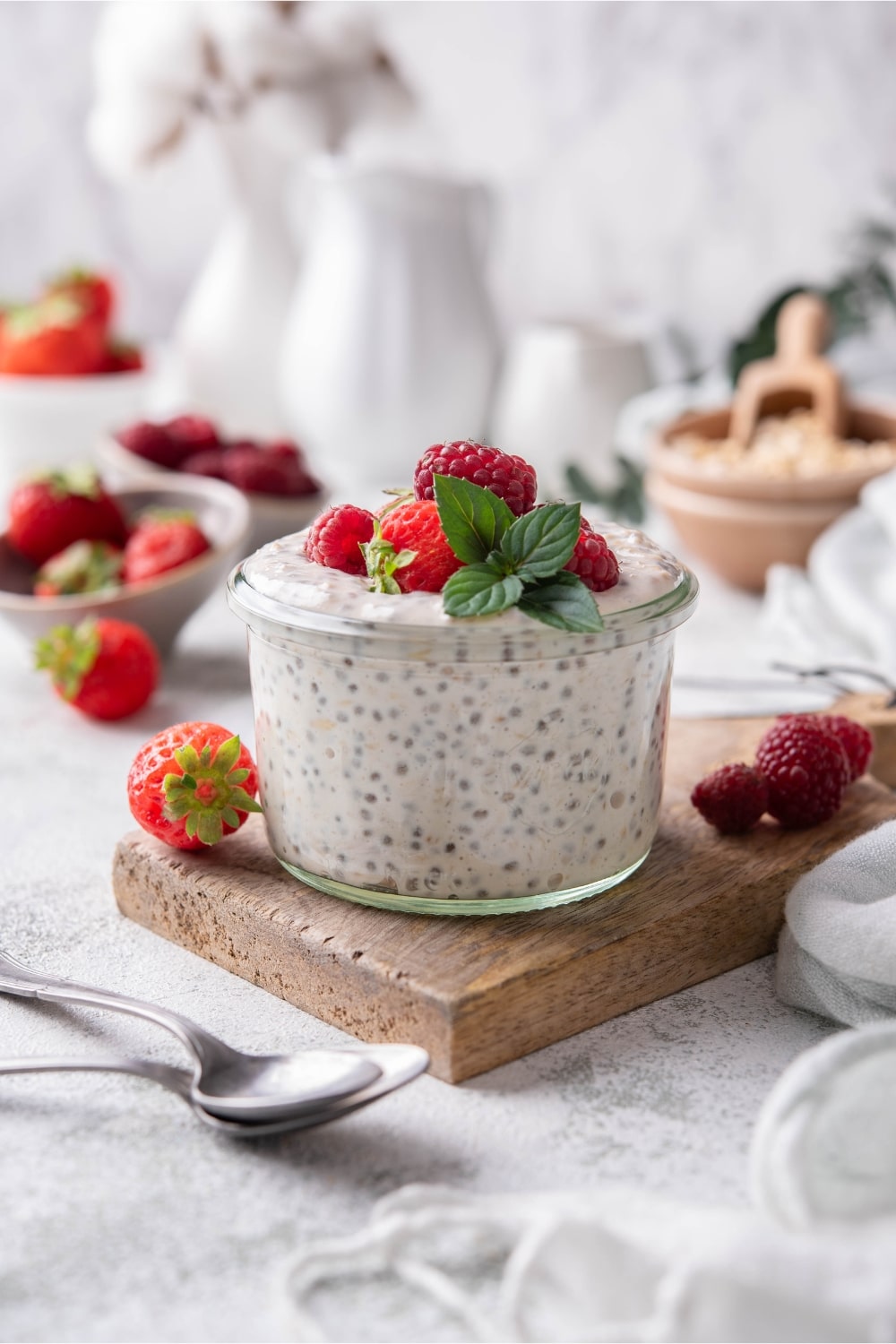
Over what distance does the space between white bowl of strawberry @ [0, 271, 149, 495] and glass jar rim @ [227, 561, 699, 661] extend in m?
1.40

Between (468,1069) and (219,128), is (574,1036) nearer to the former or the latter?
(468,1069)

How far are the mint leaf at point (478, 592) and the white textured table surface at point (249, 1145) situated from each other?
0.28 m

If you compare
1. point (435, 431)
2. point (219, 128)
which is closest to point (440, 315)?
point (435, 431)

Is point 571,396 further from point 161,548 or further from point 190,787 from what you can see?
point 190,787

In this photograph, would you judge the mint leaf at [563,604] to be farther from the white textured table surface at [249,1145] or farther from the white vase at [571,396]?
the white vase at [571,396]

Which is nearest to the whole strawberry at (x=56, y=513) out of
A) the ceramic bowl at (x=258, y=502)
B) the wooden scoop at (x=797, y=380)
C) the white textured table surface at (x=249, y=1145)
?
the ceramic bowl at (x=258, y=502)

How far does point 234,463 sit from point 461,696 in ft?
3.25

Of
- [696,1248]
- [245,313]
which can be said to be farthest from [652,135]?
[696,1248]

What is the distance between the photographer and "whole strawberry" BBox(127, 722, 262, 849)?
101 cm

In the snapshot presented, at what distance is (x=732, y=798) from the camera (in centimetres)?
106

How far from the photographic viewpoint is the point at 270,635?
94cm

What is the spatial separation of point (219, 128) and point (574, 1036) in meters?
1.80

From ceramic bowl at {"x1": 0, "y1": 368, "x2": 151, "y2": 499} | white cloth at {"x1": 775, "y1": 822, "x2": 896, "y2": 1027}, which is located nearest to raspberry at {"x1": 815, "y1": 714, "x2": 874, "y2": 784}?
white cloth at {"x1": 775, "y1": 822, "x2": 896, "y2": 1027}

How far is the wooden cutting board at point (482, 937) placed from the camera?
0.88m
